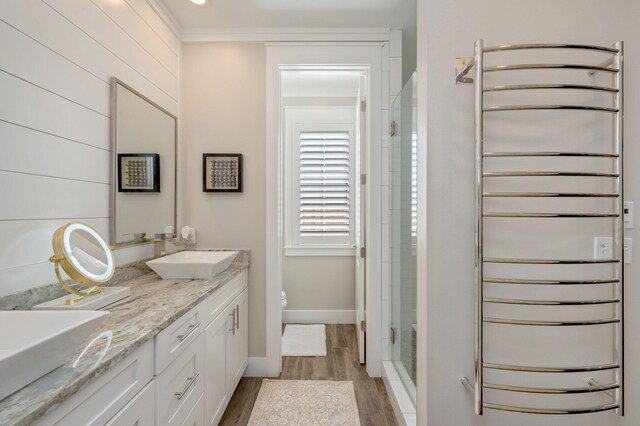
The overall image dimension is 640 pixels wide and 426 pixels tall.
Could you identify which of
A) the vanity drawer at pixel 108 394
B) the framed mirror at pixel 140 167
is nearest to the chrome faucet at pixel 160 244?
the framed mirror at pixel 140 167

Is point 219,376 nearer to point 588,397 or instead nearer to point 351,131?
point 588,397

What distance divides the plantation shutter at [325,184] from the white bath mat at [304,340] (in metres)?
1.02

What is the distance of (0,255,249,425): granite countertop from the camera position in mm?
693

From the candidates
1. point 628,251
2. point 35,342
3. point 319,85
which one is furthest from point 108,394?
point 319,85

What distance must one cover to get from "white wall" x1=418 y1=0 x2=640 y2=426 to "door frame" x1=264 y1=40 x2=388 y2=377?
123 centimetres

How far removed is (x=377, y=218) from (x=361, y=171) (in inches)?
17.2

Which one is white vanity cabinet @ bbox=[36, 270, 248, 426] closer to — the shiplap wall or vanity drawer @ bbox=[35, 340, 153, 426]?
vanity drawer @ bbox=[35, 340, 153, 426]

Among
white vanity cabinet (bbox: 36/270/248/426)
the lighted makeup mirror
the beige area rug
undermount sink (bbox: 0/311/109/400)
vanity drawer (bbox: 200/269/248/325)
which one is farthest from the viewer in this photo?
the beige area rug

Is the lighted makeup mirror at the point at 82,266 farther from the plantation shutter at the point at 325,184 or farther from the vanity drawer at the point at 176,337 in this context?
the plantation shutter at the point at 325,184

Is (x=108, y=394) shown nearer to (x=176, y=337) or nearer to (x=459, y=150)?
(x=176, y=337)

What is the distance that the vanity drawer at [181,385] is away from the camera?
1260 millimetres

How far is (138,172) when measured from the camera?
6.61ft

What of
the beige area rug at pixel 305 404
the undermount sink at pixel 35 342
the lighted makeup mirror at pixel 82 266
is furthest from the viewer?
the beige area rug at pixel 305 404

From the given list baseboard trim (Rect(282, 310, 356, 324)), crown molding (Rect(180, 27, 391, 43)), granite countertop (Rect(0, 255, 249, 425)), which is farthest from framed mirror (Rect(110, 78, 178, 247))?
baseboard trim (Rect(282, 310, 356, 324))
